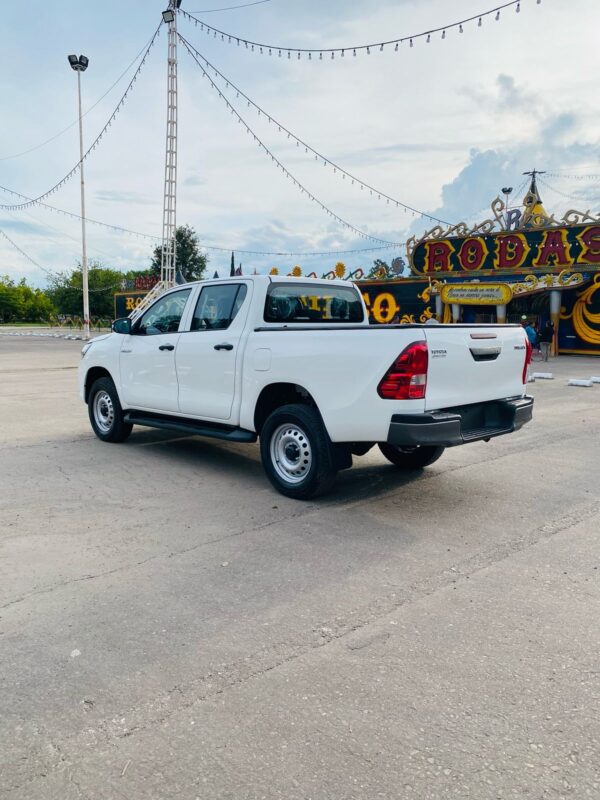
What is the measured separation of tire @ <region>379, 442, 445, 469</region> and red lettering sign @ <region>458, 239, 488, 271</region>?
926 inches

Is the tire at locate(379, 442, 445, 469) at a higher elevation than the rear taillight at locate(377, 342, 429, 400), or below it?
below

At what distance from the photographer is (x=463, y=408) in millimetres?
5312

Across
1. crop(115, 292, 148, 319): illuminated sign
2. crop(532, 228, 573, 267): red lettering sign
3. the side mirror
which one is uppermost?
crop(532, 228, 573, 267): red lettering sign

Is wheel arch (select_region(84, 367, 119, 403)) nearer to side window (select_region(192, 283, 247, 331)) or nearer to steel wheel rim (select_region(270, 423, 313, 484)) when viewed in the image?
side window (select_region(192, 283, 247, 331))

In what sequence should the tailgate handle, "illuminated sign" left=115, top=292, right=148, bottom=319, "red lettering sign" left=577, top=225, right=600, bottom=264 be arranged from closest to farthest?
1. the tailgate handle
2. "red lettering sign" left=577, top=225, right=600, bottom=264
3. "illuminated sign" left=115, top=292, right=148, bottom=319

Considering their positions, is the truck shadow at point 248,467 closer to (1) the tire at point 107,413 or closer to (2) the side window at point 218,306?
(1) the tire at point 107,413

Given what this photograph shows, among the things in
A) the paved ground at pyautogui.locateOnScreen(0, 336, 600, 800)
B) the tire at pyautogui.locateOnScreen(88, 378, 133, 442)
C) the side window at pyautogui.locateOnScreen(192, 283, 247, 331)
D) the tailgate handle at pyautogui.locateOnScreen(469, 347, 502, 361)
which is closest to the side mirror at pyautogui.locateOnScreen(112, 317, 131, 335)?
the tire at pyautogui.locateOnScreen(88, 378, 133, 442)

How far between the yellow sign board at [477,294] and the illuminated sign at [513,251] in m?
Result: 1.37

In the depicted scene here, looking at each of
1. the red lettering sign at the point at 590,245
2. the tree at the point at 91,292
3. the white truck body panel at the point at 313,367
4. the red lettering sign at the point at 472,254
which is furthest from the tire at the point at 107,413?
the tree at the point at 91,292

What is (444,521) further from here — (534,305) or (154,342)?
(534,305)

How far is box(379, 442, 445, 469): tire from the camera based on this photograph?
675cm

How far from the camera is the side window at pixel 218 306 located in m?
6.43

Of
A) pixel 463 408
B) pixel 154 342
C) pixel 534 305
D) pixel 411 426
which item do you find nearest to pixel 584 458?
pixel 463 408

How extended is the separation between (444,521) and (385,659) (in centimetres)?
220
